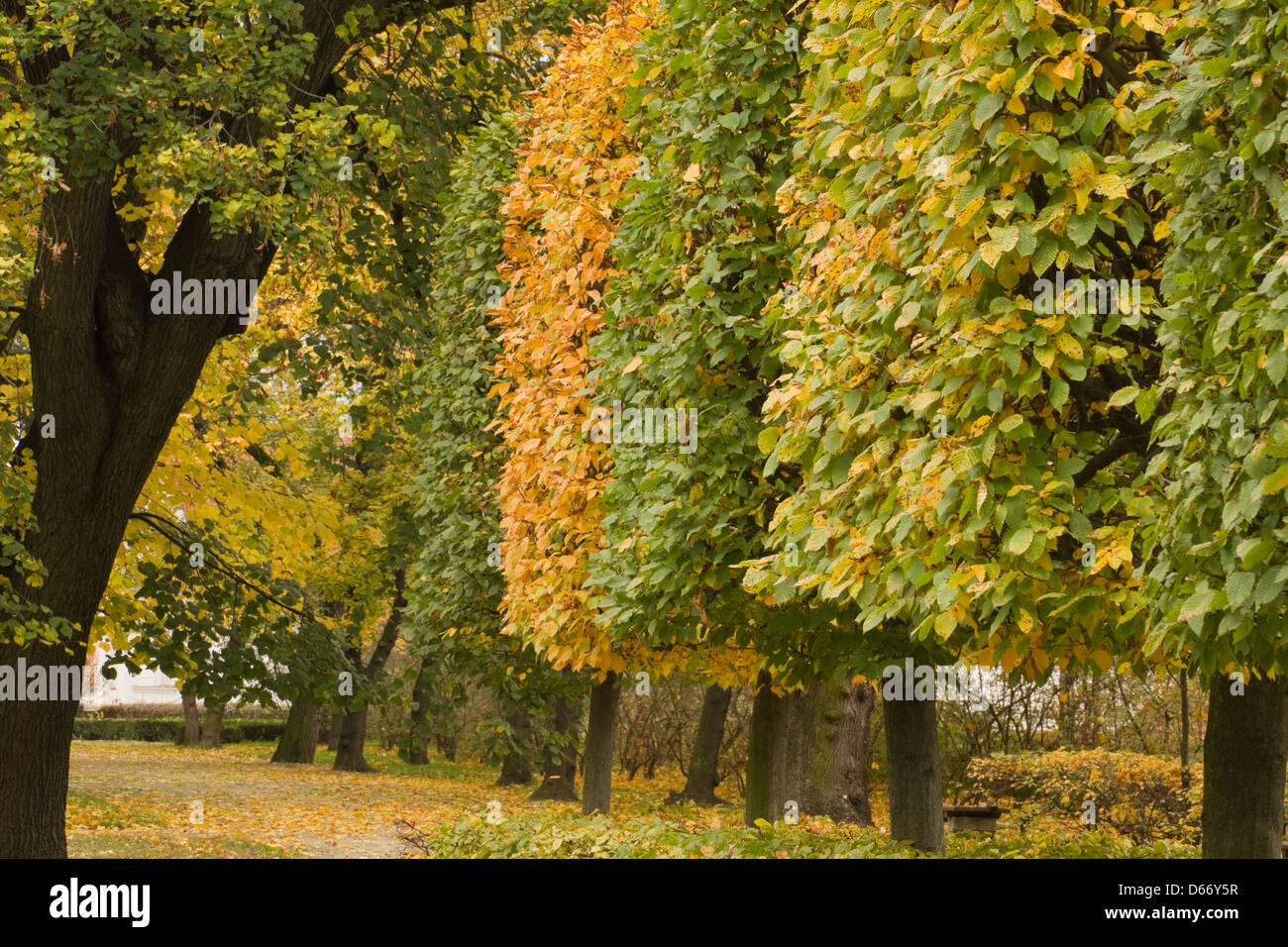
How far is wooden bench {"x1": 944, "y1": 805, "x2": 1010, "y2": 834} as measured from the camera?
50.5 ft

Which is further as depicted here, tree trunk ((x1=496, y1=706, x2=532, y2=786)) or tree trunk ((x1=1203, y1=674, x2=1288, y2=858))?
tree trunk ((x1=496, y1=706, x2=532, y2=786))

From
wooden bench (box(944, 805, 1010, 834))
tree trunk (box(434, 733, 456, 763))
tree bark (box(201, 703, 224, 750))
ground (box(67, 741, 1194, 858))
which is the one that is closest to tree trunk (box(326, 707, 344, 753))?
ground (box(67, 741, 1194, 858))

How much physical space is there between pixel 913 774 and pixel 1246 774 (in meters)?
2.20

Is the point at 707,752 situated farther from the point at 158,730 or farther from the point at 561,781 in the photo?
the point at 158,730

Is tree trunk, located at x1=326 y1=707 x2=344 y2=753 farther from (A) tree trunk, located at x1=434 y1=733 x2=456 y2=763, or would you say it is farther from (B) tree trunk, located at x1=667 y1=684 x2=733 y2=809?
(B) tree trunk, located at x1=667 y1=684 x2=733 y2=809

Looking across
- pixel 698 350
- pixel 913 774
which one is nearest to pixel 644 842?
pixel 913 774

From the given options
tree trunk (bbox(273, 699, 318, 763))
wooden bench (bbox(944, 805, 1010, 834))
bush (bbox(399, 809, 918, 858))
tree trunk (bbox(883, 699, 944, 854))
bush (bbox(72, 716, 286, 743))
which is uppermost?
tree trunk (bbox(883, 699, 944, 854))

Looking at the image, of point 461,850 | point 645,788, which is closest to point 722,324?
point 461,850

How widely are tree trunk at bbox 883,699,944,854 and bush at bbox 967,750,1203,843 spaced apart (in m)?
8.95

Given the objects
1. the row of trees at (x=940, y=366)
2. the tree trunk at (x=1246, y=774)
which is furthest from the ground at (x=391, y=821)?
the tree trunk at (x=1246, y=774)

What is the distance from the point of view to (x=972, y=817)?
15617 mm

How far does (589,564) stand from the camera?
9.59 m

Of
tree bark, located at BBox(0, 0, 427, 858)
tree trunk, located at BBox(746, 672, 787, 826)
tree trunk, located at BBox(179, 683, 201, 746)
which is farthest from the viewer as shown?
tree trunk, located at BBox(179, 683, 201, 746)
